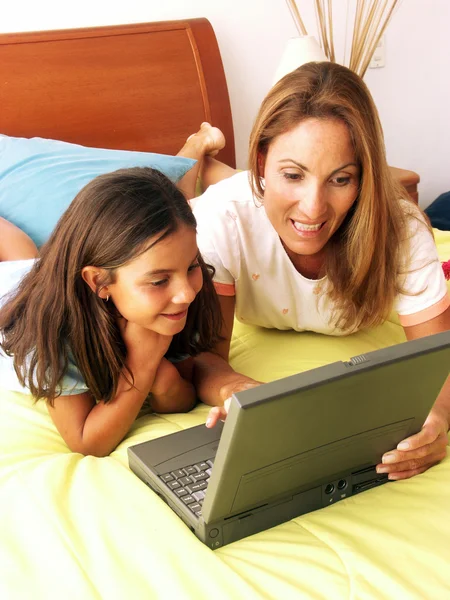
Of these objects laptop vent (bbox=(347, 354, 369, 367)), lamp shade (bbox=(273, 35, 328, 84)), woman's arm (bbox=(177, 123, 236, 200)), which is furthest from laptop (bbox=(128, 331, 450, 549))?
lamp shade (bbox=(273, 35, 328, 84))

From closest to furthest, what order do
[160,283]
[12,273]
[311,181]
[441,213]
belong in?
[160,283] → [311,181] → [12,273] → [441,213]

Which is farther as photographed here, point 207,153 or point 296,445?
point 207,153

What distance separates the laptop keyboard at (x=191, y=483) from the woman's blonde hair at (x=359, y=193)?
1.57ft

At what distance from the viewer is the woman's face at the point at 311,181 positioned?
3.95 feet

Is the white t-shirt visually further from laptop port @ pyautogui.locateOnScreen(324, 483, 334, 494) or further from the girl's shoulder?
laptop port @ pyautogui.locateOnScreen(324, 483, 334, 494)

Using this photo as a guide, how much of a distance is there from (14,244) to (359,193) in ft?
2.44

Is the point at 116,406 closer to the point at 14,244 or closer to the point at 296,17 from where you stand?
the point at 14,244

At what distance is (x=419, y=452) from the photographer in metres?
1.04

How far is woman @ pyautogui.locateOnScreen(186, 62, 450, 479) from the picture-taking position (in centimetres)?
121

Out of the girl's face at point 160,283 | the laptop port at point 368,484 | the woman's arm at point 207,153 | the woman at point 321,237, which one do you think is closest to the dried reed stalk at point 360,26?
the woman's arm at point 207,153

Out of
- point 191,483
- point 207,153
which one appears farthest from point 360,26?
point 191,483

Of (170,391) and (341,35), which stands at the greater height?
(341,35)

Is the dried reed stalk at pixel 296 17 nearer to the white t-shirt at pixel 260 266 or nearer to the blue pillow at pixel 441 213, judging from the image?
the blue pillow at pixel 441 213

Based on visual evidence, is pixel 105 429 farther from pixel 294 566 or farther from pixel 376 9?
pixel 376 9
